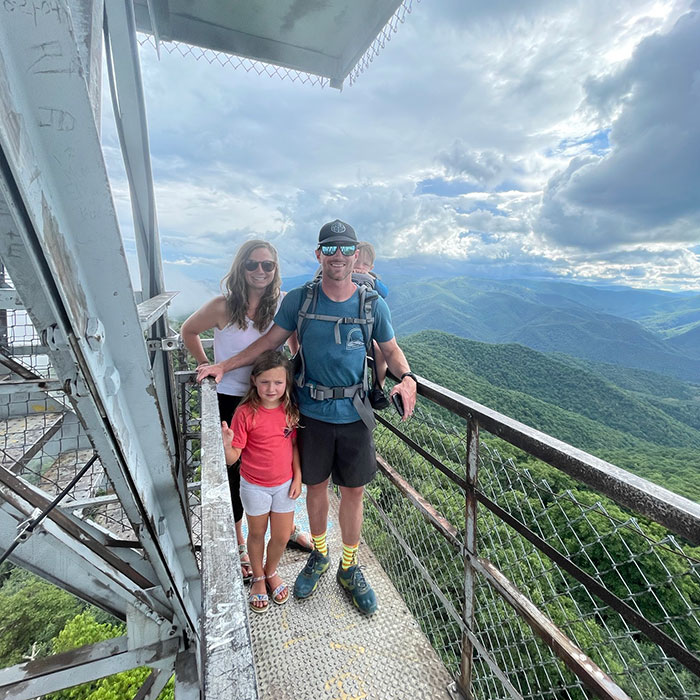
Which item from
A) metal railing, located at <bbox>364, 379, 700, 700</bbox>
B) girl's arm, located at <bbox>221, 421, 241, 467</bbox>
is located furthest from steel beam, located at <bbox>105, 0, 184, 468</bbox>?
metal railing, located at <bbox>364, 379, 700, 700</bbox>

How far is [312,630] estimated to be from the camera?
222cm

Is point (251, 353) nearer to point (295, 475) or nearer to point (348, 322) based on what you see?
point (348, 322)

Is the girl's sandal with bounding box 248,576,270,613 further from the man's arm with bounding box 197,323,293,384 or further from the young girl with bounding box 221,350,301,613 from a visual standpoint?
the man's arm with bounding box 197,323,293,384

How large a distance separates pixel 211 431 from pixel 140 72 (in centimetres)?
193

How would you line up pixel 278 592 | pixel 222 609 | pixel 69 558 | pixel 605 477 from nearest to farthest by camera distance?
pixel 222 609
pixel 605 477
pixel 69 558
pixel 278 592

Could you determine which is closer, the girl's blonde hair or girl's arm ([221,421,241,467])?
girl's arm ([221,421,241,467])

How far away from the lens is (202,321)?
2.34m

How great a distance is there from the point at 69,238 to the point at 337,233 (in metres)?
1.20

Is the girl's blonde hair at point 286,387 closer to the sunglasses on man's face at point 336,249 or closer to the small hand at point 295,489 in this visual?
the small hand at point 295,489

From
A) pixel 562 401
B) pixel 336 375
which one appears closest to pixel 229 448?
pixel 336 375

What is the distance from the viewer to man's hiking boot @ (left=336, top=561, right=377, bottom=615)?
7.66ft

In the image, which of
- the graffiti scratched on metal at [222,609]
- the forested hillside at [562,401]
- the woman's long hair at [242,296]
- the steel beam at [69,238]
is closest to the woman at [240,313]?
the woman's long hair at [242,296]

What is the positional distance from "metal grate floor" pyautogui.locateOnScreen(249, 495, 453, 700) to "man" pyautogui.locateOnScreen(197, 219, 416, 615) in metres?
0.10

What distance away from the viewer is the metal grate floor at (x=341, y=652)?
199 cm
